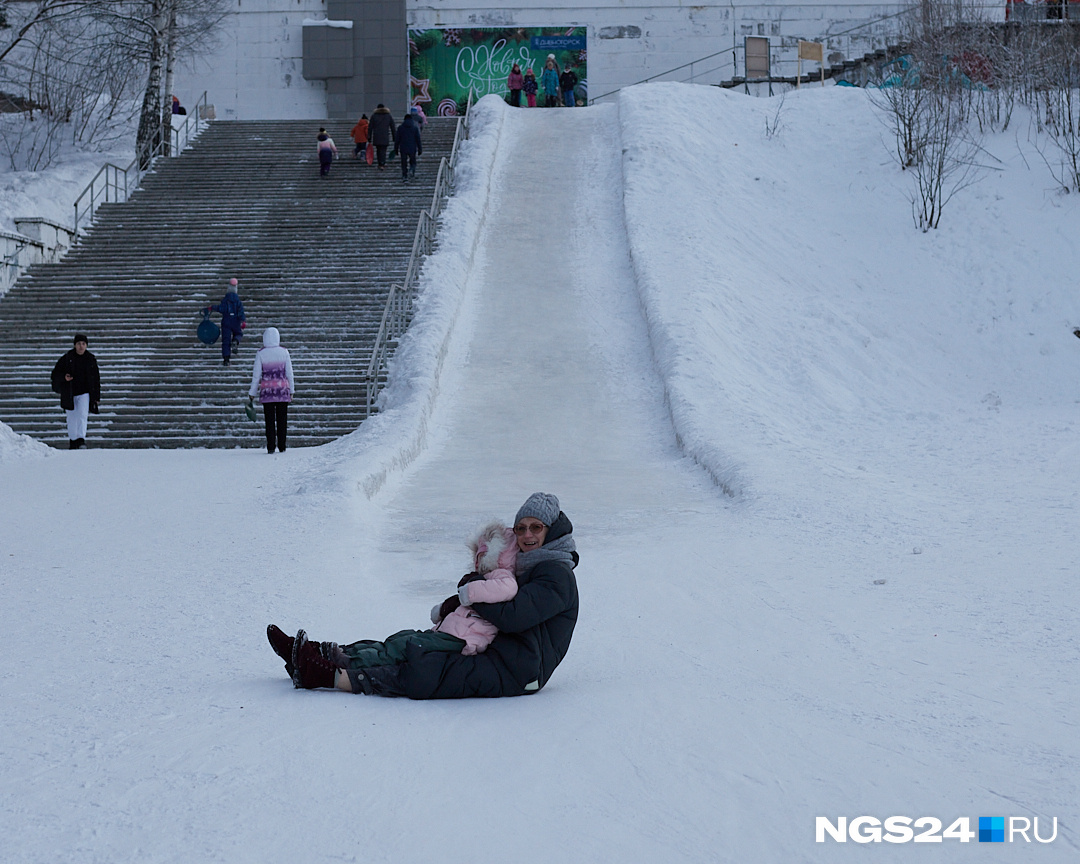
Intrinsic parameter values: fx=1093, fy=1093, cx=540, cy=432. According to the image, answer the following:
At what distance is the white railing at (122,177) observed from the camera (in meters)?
22.0

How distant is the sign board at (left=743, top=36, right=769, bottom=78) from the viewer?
1308 inches

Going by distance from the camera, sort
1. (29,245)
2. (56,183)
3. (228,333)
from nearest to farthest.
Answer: (228,333), (29,245), (56,183)

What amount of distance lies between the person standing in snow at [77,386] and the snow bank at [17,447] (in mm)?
700

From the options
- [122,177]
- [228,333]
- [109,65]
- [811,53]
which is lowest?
[228,333]

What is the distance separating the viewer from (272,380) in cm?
1259

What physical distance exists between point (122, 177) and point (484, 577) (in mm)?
23355

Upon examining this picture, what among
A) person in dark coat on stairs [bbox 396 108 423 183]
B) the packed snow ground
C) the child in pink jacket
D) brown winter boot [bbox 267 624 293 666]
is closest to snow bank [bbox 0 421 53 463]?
the packed snow ground

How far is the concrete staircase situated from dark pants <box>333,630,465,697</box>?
9.37m

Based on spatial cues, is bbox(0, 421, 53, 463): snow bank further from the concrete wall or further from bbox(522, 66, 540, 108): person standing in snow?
the concrete wall

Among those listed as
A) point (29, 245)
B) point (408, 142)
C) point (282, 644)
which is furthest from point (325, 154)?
point (282, 644)

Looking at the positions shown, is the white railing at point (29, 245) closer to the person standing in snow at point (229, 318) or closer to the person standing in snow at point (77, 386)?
the person standing in snow at point (229, 318)

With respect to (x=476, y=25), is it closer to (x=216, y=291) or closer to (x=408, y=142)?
(x=408, y=142)

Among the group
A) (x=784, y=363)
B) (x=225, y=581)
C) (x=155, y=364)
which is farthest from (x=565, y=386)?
(x=225, y=581)

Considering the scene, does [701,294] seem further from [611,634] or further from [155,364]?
[611,634]
